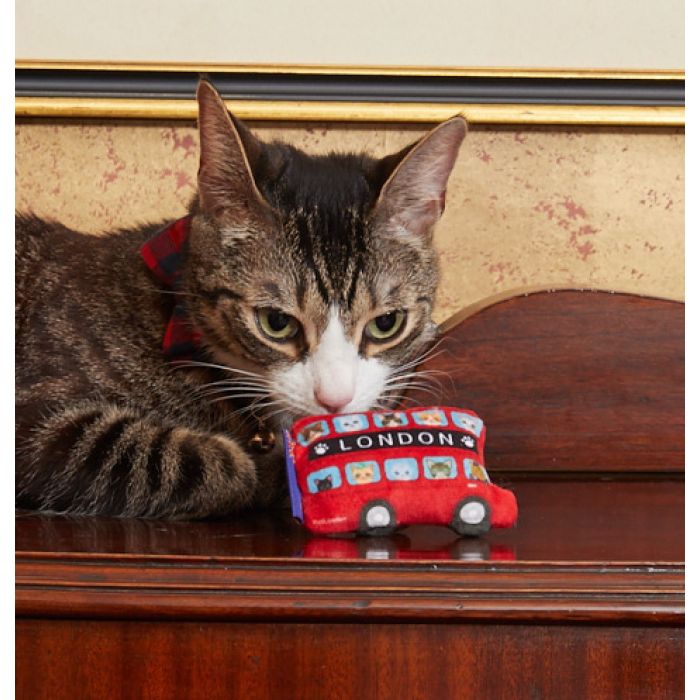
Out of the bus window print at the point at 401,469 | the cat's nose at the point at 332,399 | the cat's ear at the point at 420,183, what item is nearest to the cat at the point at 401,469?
the bus window print at the point at 401,469

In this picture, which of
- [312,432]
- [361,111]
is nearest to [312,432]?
[312,432]

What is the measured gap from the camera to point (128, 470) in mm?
797

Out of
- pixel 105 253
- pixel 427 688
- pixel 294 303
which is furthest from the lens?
pixel 105 253

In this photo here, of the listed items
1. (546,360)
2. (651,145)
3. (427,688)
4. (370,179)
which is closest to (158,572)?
(427,688)

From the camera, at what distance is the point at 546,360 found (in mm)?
1103

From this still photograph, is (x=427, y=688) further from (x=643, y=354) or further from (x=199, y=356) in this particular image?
(x=643, y=354)

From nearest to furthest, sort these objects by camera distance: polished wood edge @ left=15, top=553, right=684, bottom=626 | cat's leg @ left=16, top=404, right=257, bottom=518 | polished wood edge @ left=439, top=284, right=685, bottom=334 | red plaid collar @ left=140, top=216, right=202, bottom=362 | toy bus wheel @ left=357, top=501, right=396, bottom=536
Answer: polished wood edge @ left=15, top=553, right=684, bottom=626 → toy bus wheel @ left=357, top=501, right=396, bottom=536 → cat's leg @ left=16, top=404, right=257, bottom=518 → red plaid collar @ left=140, top=216, right=202, bottom=362 → polished wood edge @ left=439, top=284, right=685, bottom=334

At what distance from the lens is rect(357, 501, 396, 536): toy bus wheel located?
0.69 meters

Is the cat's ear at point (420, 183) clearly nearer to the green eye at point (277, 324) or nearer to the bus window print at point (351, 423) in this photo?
the green eye at point (277, 324)

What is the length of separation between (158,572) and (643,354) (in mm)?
739

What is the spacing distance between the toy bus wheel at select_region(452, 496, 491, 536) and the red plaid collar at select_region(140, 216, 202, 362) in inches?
13.7

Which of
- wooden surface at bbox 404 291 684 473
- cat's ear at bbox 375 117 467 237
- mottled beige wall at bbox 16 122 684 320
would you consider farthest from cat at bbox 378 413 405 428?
mottled beige wall at bbox 16 122 684 320

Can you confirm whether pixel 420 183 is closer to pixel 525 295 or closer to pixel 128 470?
pixel 525 295

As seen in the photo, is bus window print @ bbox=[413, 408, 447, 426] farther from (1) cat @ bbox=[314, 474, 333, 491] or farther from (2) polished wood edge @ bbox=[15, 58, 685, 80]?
(2) polished wood edge @ bbox=[15, 58, 685, 80]
